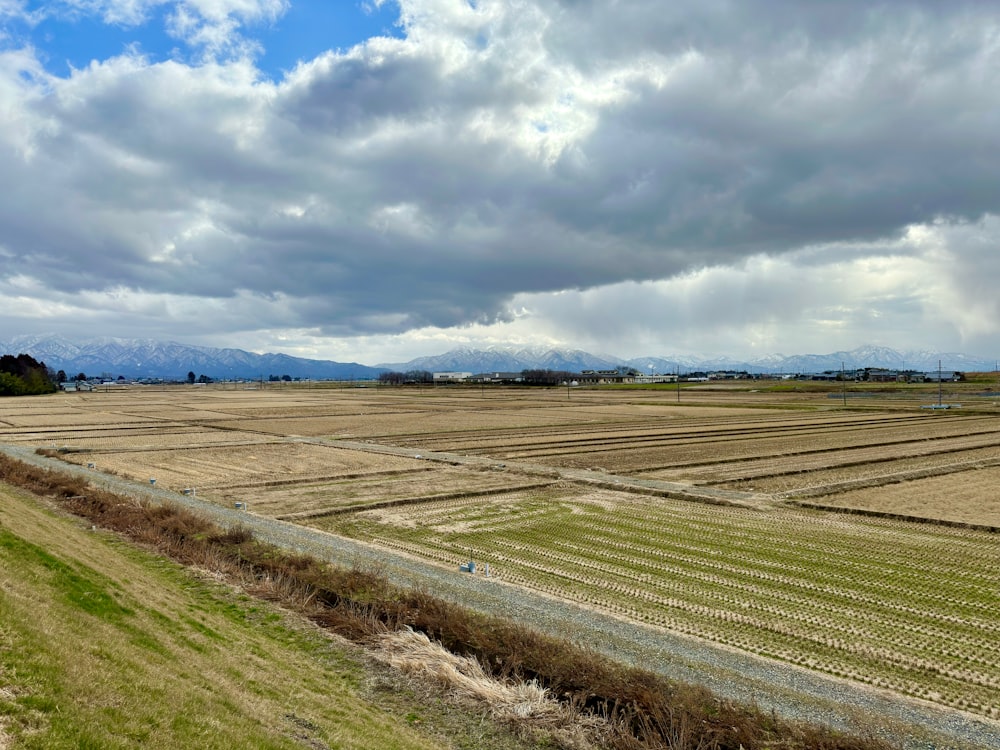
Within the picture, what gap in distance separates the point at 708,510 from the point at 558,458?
61.6 feet

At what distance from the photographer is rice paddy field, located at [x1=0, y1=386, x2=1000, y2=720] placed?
15.1 m

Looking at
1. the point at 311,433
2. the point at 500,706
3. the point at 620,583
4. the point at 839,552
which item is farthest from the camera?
the point at 311,433

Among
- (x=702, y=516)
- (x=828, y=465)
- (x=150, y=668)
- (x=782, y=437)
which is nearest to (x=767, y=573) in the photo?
(x=702, y=516)

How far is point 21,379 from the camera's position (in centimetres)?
16175

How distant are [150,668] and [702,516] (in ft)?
76.4

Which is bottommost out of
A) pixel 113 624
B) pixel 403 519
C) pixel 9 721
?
pixel 403 519

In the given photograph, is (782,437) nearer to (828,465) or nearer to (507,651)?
(828,465)

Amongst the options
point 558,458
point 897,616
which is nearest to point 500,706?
point 897,616

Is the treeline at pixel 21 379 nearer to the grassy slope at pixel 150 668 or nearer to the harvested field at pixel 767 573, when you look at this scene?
the harvested field at pixel 767 573

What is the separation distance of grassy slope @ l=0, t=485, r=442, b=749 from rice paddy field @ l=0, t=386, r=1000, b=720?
287 inches

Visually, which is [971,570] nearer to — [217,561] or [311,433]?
[217,561]

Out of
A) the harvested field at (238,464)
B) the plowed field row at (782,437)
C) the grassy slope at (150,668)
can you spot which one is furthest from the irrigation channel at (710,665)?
the plowed field row at (782,437)

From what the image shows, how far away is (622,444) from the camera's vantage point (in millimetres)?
56438

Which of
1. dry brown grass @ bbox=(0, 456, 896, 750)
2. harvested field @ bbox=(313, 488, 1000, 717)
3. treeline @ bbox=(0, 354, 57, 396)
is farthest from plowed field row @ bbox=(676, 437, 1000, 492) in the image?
treeline @ bbox=(0, 354, 57, 396)
